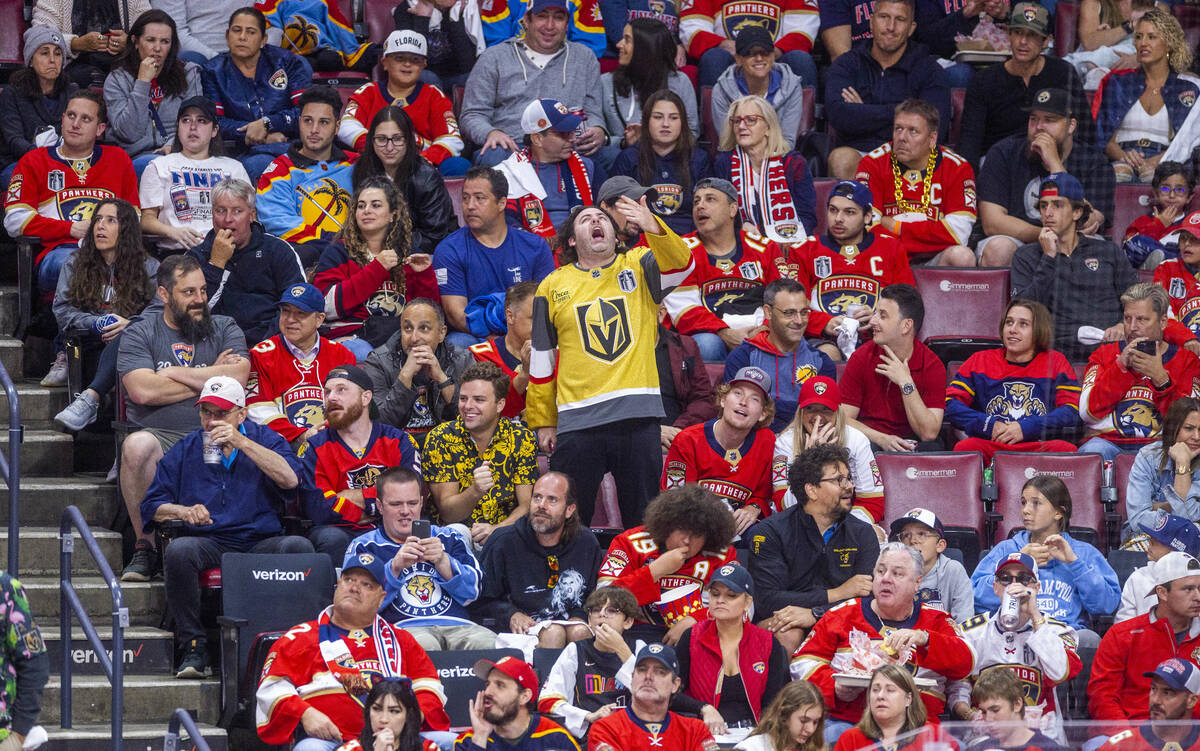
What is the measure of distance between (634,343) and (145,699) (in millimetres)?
2761

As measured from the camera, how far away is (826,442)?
27.8 feet

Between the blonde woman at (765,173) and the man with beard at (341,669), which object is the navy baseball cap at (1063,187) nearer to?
the blonde woman at (765,173)

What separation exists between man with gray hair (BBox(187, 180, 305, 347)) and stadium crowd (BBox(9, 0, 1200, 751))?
2cm

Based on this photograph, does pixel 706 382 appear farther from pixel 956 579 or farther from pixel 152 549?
pixel 152 549

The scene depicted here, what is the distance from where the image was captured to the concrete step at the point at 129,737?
7.36 meters

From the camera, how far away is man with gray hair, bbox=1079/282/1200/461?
9.41 m

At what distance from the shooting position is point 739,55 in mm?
11086

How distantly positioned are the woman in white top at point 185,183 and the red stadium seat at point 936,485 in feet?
13.0

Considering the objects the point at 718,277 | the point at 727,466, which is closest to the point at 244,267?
the point at 718,277

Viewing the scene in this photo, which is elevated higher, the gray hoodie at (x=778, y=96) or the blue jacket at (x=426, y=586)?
the gray hoodie at (x=778, y=96)

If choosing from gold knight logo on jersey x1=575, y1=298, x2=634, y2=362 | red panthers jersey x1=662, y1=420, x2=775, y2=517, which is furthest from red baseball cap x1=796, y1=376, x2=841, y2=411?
A: gold knight logo on jersey x1=575, y1=298, x2=634, y2=362

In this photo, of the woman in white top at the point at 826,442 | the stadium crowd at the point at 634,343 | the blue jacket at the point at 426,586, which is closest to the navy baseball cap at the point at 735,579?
the stadium crowd at the point at 634,343

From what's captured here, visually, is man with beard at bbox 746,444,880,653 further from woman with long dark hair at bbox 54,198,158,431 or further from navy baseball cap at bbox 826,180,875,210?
woman with long dark hair at bbox 54,198,158,431

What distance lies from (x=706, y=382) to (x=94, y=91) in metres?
3.92
